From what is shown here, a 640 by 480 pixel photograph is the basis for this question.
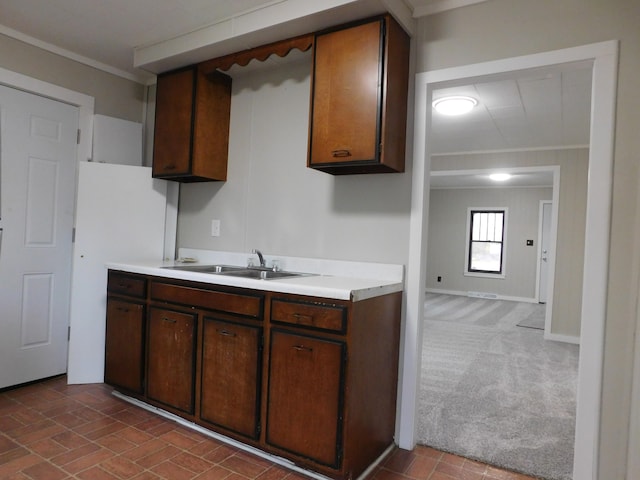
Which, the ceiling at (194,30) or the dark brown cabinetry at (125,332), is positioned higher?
the ceiling at (194,30)

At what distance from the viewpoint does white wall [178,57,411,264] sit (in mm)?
2449

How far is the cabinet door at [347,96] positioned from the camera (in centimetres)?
213

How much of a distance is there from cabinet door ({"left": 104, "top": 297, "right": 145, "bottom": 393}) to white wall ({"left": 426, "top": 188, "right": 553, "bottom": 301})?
7.58 meters

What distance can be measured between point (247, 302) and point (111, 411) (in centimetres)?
134

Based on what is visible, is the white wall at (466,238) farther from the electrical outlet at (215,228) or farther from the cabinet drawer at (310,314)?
the cabinet drawer at (310,314)

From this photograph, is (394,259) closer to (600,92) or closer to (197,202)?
(600,92)

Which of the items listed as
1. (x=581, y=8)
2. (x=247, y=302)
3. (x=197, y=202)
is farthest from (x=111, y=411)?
(x=581, y=8)

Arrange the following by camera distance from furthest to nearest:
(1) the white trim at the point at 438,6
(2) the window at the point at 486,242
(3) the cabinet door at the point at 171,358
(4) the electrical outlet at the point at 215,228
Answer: (2) the window at the point at 486,242 → (4) the electrical outlet at the point at 215,228 → (3) the cabinet door at the point at 171,358 → (1) the white trim at the point at 438,6

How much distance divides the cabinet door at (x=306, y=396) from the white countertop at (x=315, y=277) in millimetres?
233

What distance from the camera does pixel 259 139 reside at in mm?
2943

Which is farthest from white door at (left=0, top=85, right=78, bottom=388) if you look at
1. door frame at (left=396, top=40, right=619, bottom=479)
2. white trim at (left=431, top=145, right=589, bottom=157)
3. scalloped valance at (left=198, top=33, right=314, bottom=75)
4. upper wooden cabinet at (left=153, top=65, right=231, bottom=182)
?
white trim at (left=431, top=145, right=589, bottom=157)

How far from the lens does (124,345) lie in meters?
2.72

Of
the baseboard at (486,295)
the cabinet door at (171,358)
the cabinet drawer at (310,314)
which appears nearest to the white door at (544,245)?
the baseboard at (486,295)

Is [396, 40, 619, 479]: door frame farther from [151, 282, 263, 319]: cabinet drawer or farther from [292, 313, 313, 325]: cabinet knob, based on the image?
[151, 282, 263, 319]: cabinet drawer
